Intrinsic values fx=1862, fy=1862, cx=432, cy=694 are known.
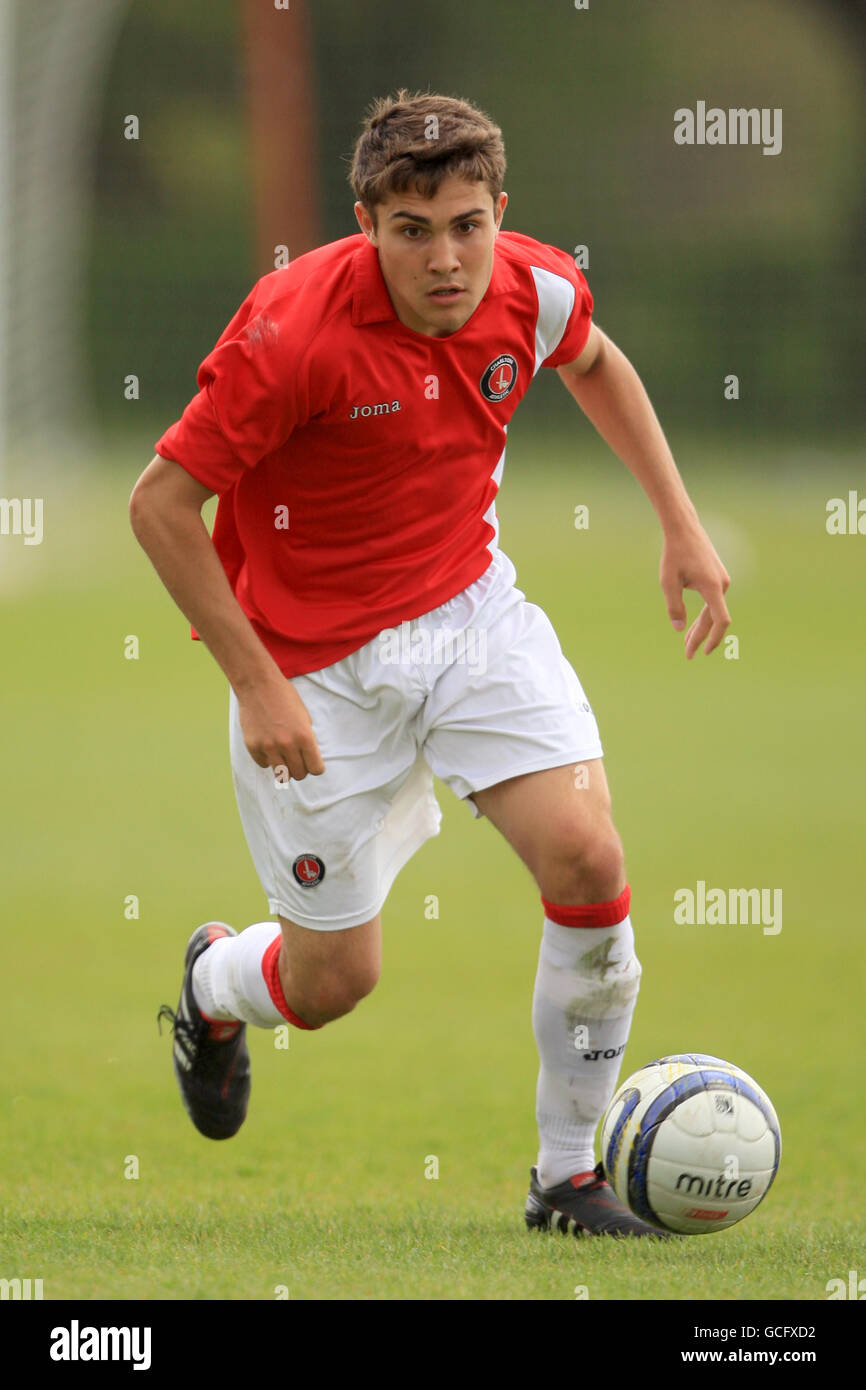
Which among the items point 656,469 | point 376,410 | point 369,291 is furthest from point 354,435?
point 656,469

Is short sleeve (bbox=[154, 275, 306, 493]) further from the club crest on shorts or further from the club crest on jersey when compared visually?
the club crest on shorts

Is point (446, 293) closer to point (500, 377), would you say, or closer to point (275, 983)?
point (500, 377)

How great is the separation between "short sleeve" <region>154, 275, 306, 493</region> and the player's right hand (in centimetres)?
41

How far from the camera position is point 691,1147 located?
3.56 meters

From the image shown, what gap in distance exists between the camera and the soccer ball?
353 cm

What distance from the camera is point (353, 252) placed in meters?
3.70

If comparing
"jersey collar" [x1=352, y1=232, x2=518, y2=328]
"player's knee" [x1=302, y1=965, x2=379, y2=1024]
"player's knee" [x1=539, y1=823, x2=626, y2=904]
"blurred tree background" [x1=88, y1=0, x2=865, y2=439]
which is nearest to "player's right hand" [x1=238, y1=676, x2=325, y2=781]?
"player's knee" [x1=539, y1=823, x2=626, y2=904]

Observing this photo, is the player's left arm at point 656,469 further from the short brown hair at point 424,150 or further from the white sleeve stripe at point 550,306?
the short brown hair at point 424,150

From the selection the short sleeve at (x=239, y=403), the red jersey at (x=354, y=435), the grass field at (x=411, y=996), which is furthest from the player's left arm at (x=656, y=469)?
the grass field at (x=411, y=996)

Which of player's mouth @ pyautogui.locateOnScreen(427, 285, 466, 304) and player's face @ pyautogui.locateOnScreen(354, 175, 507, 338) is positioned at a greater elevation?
player's face @ pyautogui.locateOnScreen(354, 175, 507, 338)

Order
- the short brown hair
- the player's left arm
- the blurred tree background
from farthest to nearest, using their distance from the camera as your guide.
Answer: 1. the blurred tree background
2. the player's left arm
3. the short brown hair

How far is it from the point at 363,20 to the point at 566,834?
21718 mm

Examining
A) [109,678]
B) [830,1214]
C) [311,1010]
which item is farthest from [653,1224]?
[109,678]

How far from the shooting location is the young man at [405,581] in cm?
354
